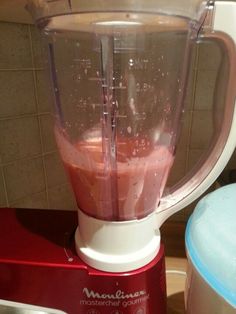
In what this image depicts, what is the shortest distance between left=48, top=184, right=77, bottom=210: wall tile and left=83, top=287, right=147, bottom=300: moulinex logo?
1.13ft

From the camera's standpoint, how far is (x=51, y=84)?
40 cm

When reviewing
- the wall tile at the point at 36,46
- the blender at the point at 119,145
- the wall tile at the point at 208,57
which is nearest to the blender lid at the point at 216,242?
the blender at the point at 119,145

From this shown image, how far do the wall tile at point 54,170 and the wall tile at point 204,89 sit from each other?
33 centimetres

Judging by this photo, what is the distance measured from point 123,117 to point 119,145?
35 millimetres

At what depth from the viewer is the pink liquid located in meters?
0.38

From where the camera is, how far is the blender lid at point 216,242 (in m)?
0.35

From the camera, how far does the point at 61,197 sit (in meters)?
0.73

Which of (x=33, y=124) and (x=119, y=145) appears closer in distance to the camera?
(x=119, y=145)

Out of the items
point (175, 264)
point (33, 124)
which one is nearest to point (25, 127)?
point (33, 124)

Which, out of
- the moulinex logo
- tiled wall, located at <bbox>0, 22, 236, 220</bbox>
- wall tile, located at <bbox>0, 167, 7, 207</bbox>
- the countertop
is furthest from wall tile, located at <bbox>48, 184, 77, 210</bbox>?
the moulinex logo

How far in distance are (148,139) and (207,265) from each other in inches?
6.5

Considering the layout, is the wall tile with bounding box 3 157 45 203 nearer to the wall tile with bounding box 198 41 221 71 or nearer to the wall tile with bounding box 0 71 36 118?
the wall tile with bounding box 0 71 36 118

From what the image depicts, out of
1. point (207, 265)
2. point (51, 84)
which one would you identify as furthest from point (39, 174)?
point (207, 265)

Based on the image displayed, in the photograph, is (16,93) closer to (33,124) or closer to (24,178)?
(33,124)
